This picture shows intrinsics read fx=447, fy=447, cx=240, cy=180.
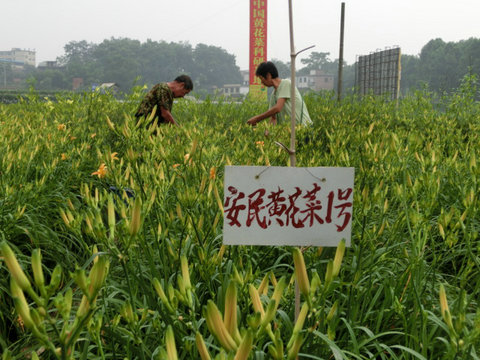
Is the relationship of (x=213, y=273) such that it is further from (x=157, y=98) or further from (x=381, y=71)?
(x=381, y=71)

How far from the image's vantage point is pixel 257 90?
35.9ft

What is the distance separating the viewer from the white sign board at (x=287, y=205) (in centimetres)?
103

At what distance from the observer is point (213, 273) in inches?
49.7

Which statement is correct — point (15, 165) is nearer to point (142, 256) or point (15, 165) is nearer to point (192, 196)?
point (142, 256)

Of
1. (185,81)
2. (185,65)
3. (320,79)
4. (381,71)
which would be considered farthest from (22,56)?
(185,81)

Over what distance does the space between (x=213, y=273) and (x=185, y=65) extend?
78237 mm

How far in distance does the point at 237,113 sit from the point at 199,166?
179 inches

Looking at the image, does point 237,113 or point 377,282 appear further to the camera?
point 237,113

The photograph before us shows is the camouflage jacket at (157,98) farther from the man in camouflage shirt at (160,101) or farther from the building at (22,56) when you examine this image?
the building at (22,56)

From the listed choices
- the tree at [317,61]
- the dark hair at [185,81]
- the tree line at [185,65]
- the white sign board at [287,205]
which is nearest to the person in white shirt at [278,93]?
the dark hair at [185,81]

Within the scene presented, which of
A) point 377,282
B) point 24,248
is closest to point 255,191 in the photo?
point 377,282

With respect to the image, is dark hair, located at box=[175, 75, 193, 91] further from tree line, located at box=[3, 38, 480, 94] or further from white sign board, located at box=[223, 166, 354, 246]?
tree line, located at box=[3, 38, 480, 94]

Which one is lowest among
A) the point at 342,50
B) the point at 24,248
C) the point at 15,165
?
the point at 24,248

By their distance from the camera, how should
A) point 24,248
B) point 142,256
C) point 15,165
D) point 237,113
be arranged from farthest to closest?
point 237,113 → point 15,165 → point 24,248 → point 142,256
